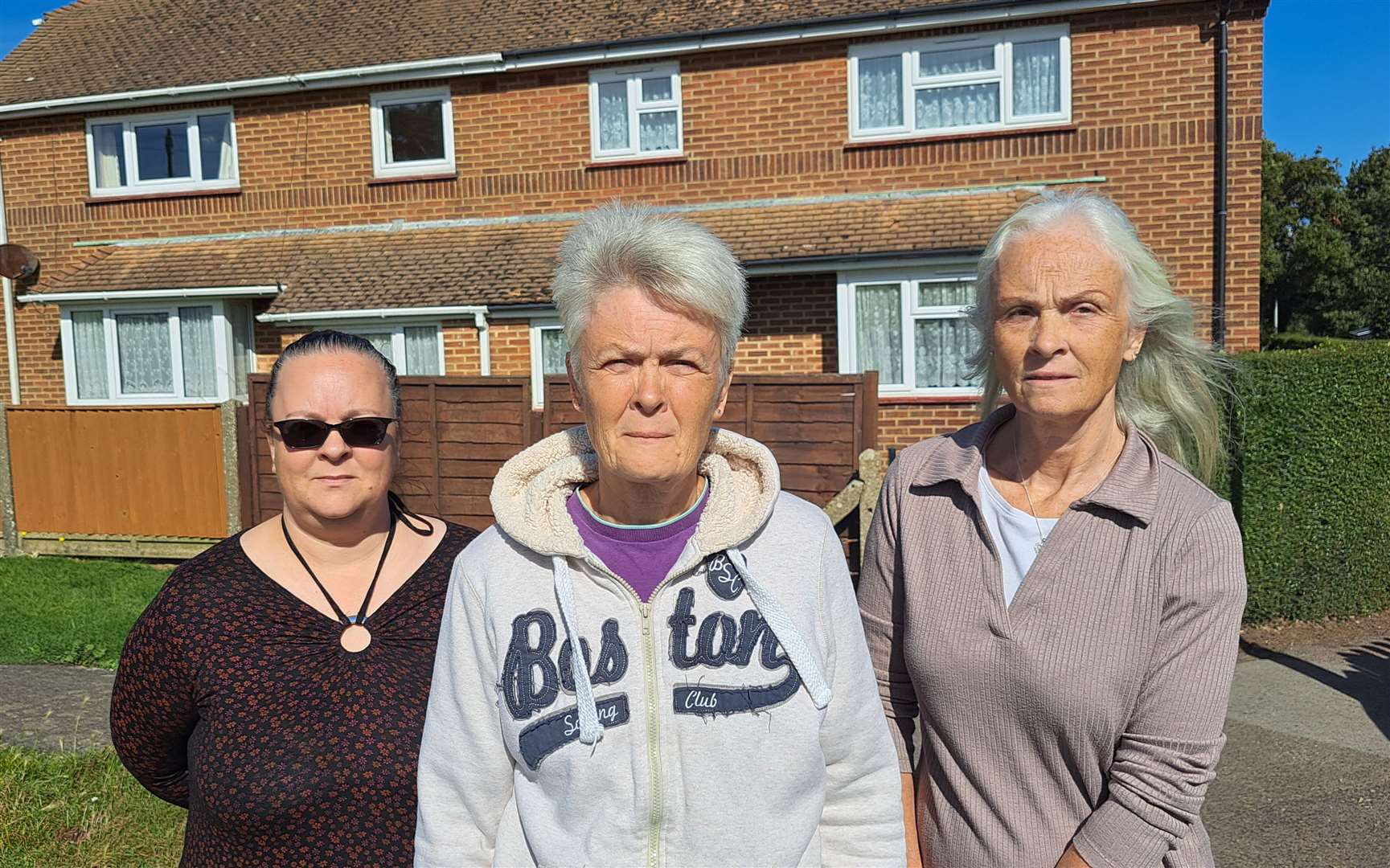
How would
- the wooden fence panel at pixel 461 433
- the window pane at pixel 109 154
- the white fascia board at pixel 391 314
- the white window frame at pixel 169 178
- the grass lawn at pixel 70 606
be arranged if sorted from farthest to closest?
1. the window pane at pixel 109 154
2. the white window frame at pixel 169 178
3. the white fascia board at pixel 391 314
4. the wooden fence panel at pixel 461 433
5. the grass lawn at pixel 70 606

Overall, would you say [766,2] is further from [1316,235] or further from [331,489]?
[1316,235]

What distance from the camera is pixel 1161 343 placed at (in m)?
2.30

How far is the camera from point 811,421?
8.56 m

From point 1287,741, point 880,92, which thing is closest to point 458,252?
point 880,92

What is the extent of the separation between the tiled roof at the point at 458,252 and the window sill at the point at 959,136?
0.70 meters

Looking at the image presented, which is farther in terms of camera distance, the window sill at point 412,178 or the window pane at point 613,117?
the window sill at point 412,178

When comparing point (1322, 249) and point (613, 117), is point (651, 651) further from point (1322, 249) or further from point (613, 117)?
point (1322, 249)

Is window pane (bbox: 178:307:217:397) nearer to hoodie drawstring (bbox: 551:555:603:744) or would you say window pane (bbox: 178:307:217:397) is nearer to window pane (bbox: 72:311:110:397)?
window pane (bbox: 72:311:110:397)

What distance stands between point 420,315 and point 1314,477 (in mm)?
10262

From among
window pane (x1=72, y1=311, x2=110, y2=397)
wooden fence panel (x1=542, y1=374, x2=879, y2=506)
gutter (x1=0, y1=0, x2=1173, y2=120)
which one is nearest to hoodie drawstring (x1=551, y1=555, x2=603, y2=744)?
wooden fence panel (x1=542, y1=374, x2=879, y2=506)

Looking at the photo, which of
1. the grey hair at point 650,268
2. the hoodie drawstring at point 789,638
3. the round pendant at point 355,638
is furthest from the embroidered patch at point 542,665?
the round pendant at point 355,638

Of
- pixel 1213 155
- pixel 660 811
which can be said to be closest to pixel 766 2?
pixel 1213 155

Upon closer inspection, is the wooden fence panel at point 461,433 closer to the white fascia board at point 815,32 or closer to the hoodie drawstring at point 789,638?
the white fascia board at point 815,32

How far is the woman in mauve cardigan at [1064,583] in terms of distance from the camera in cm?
197
